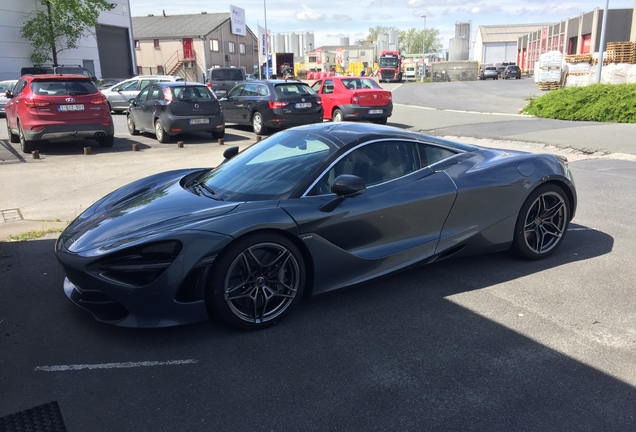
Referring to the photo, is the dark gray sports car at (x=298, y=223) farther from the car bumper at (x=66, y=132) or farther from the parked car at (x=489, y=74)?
the parked car at (x=489, y=74)

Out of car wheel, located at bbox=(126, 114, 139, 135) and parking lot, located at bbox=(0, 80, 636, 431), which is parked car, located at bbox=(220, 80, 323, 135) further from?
parking lot, located at bbox=(0, 80, 636, 431)

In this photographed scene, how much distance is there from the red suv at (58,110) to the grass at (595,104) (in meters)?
13.9

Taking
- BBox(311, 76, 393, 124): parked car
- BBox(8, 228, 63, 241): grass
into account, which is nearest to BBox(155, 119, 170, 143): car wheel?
BBox(311, 76, 393, 124): parked car

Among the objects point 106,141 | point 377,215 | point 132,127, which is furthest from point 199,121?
point 377,215

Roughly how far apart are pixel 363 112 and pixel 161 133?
5.96m

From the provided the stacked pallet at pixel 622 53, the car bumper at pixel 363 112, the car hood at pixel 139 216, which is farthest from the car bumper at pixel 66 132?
the stacked pallet at pixel 622 53

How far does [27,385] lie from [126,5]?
4164 centimetres

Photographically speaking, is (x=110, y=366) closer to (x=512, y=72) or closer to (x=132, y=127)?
(x=132, y=127)

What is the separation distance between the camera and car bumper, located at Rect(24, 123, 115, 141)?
11.7 meters

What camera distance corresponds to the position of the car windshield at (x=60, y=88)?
1179 cm

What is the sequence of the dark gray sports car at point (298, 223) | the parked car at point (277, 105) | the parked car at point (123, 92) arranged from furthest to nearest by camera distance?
the parked car at point (123, 92) < the parked car at point (277, 105) < the dark gray sports car at point (298, 223)

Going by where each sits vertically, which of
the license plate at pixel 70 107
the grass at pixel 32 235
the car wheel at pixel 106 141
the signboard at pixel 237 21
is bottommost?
the grass at pixel 32 235

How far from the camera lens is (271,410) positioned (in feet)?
9.48

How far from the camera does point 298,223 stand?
3.79 meters
